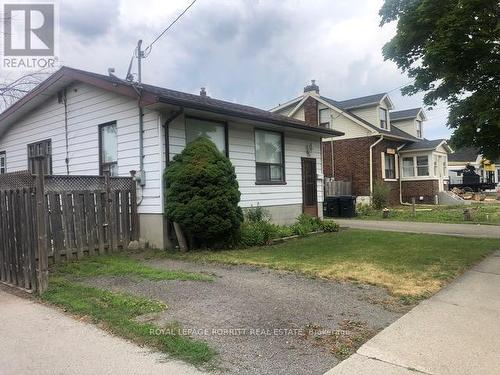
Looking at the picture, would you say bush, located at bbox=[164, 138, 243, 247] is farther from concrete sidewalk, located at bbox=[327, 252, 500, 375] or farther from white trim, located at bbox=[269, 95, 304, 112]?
white trim, located at bbox=[269, 95, 304, 112]

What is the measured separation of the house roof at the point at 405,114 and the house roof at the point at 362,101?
15.6 ft

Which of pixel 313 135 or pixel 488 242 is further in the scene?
pixel 313 135

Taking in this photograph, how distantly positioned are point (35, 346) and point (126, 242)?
570 centimetres

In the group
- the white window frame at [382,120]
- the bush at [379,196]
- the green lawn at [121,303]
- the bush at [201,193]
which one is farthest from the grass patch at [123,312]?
the white window frame at [382,120]

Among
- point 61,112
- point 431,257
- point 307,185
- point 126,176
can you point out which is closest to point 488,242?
point 431,257

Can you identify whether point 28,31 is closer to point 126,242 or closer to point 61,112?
point 61,112

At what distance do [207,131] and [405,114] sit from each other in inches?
947

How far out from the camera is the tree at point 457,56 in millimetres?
7859

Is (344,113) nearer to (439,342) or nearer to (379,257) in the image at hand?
(379,257)

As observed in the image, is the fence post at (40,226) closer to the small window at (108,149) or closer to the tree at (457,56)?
the small window at (108,149)

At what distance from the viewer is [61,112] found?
42.7 feet

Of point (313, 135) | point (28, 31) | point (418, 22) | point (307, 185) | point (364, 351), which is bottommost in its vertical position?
point (364, 351)

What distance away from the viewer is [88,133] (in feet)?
39.3

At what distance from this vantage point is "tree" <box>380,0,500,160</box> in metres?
7.86
